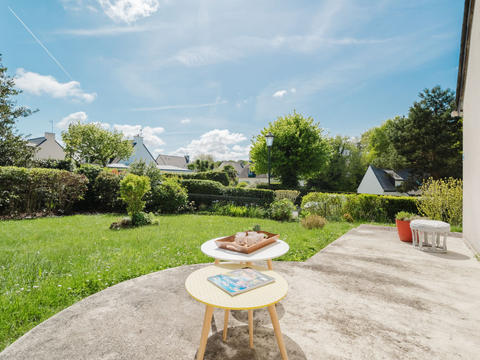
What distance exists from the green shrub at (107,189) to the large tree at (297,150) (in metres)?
13.2

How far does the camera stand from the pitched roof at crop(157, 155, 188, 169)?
137ft

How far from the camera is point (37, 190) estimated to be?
8.59m

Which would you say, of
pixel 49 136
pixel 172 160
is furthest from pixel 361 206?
pixel 172 160

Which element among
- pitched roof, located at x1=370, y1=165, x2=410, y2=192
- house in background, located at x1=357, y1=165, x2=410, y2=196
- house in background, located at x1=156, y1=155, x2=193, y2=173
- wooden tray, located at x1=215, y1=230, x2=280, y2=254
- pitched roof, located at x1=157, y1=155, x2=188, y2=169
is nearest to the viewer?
wooden tray, located at x1=215, y1=230, x2=280, y2=254

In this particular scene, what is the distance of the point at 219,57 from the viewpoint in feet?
23.7

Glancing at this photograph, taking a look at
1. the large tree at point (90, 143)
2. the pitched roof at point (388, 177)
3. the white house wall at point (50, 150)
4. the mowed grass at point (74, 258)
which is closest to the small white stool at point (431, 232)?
the mowed grass at point (74, 258)

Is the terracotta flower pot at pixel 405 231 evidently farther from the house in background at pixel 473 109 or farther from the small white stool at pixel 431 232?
the house in background at pixel 473 109

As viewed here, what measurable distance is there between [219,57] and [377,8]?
14.5 feet

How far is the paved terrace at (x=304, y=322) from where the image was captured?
6.08 feet

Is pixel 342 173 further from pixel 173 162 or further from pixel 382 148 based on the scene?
pixel 173 162

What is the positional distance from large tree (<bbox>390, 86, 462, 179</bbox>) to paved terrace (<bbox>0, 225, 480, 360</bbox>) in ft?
67.3

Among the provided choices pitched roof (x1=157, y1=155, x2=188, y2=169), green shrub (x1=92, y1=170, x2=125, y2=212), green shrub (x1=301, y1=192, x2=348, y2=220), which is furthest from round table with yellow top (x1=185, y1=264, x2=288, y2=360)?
pitched roof (x1=157, y1=155, x2=188, y2=169)

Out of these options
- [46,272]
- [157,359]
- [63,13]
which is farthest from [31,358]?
[63,13]

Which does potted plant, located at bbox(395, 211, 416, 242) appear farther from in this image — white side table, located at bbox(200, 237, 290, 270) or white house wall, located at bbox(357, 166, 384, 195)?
white house wall, located at bbox(357, 166, 384, 195)
